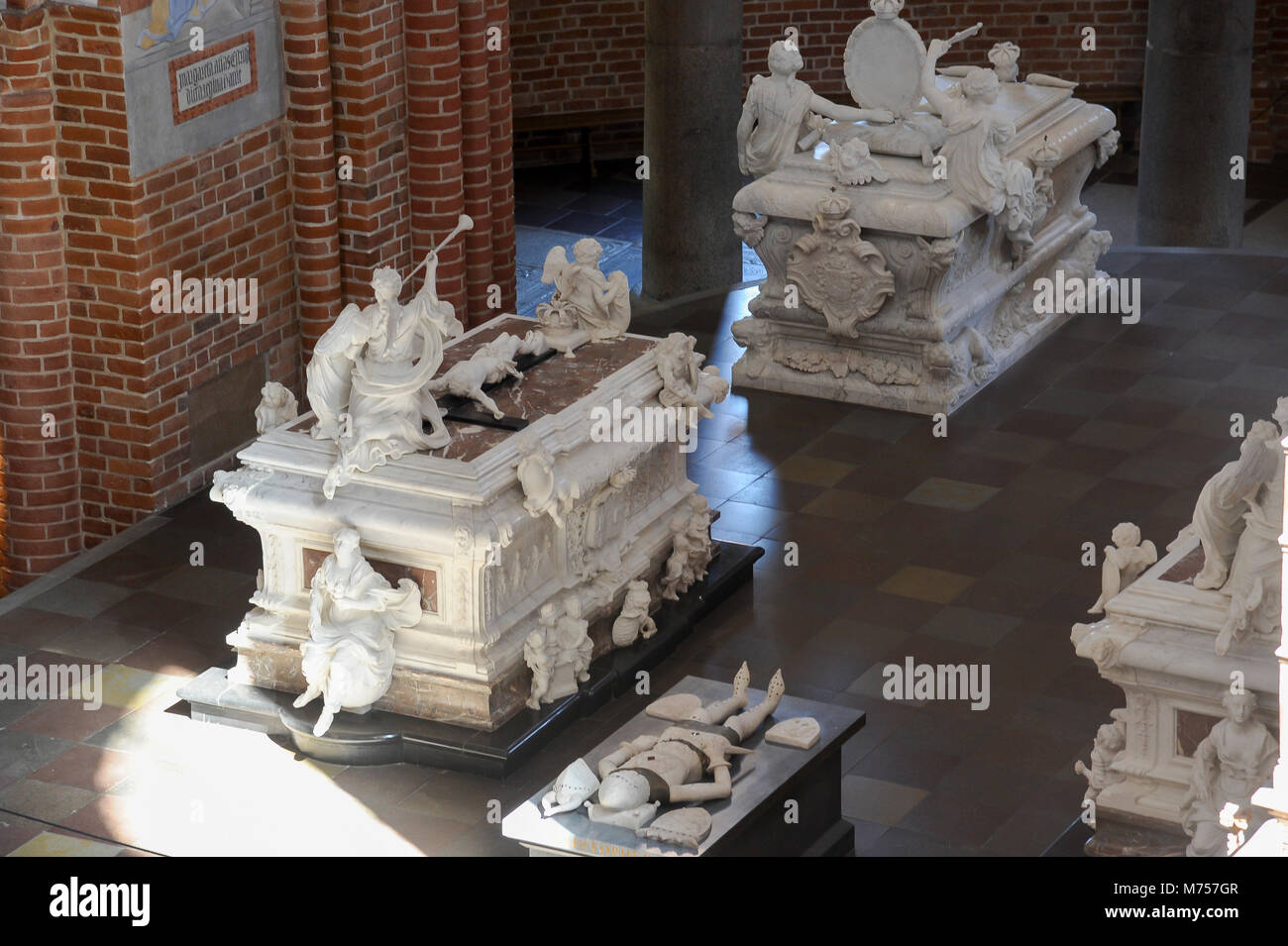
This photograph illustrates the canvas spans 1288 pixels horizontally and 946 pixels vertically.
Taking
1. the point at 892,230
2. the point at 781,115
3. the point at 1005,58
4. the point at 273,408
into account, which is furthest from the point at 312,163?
the point at 1005,58

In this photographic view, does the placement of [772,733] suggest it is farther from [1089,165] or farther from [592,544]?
[1089,165]

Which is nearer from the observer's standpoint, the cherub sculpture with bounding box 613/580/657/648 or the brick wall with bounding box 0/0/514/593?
the cherub sculpture with bounding box 613/580/657/648

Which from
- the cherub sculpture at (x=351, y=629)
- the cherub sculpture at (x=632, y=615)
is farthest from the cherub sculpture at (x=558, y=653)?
the cherub sculpture at (x=351, y=629)

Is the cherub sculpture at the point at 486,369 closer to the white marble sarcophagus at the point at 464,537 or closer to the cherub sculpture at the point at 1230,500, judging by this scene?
the white marble sarcophagus at the point at 464,537

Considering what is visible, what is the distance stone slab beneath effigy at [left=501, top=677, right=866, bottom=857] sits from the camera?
7.22 meters

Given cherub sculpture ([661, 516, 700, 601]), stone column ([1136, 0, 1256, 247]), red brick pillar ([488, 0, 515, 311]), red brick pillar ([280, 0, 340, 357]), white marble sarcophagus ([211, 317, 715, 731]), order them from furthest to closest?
stone column ([1136, 0, 1256, 247]) → red brick pillar ([488, 0, 515, 311]) → red brick pillar ([280, 0, 340, 357]) → cherub sculpture ([661, 516, 700, 601]) → white marble sarcophagus ([211, 317, 715, 731])

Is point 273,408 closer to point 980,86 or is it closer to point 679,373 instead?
point 679,373

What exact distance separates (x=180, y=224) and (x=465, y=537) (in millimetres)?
3168

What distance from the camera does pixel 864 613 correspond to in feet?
32.6

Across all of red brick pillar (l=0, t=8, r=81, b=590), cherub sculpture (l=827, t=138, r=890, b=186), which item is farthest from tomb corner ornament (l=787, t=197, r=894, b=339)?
red brick pillar (l=0, t=8, r=81, b=590)

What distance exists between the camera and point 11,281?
411 inches

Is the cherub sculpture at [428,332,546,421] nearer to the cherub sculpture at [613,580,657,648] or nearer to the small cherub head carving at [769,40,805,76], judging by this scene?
the cherub sculpture at [613,580,657,648]

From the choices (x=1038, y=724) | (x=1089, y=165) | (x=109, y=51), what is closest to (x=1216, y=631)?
(x=1038, y=724)

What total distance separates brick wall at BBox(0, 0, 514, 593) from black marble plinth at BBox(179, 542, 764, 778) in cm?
202
